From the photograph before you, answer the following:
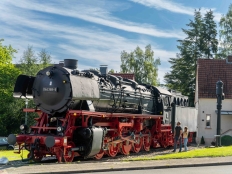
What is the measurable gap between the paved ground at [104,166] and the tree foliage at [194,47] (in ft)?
123

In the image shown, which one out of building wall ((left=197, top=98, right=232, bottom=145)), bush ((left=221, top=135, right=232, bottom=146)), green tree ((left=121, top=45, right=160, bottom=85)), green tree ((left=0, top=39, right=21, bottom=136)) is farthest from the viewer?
green tree ((left=121, top=45, right=160, bottom=85))

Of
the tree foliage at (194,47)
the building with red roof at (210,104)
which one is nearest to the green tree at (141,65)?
the tree foliage at (194,47)

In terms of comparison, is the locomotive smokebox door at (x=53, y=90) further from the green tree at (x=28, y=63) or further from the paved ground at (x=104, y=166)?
the green tree at (x=28, y=63)

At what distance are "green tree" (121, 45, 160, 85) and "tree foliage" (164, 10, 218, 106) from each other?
6341 millimetres

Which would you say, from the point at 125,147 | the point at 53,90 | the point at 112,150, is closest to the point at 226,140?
the point at 125,147

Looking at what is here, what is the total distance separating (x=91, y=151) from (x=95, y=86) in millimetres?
2584

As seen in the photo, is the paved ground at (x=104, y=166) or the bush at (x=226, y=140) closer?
the paved ground at (x=104, y=166)

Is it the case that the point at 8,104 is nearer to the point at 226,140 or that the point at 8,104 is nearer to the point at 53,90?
the point at 226,140

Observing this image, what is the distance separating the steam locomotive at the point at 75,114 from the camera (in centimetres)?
1407

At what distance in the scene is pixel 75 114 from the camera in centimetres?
1404

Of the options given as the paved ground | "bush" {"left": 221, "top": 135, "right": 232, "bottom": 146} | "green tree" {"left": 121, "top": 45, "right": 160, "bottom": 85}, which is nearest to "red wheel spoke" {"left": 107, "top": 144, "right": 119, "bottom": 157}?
the paved ground

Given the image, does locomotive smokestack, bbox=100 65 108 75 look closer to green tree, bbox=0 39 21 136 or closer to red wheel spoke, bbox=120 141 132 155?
red wheel spoke, bbox=120 141 132 155

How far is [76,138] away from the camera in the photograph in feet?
48.2

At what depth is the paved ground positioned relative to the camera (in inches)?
456
